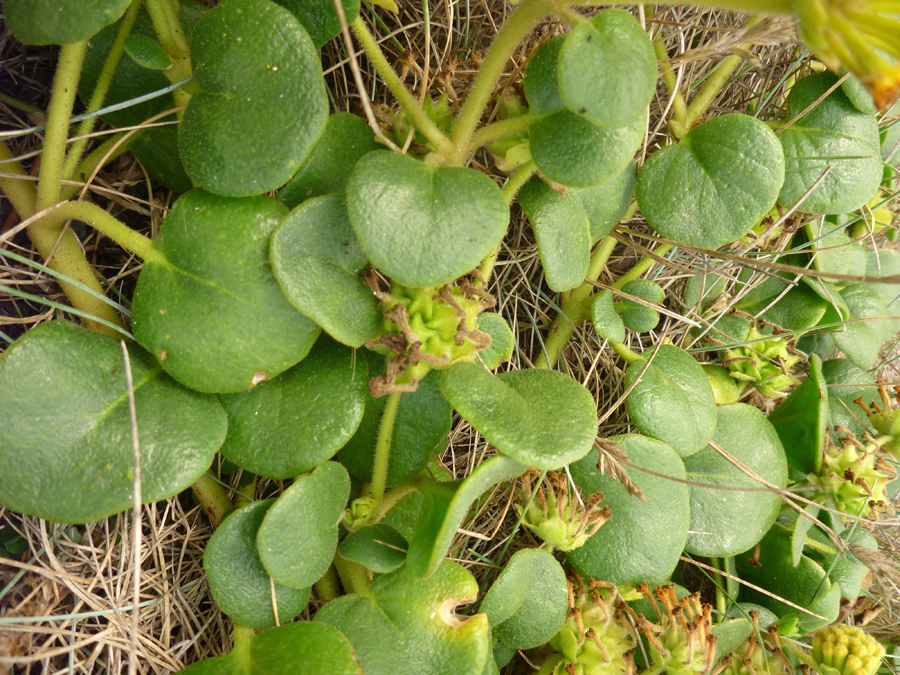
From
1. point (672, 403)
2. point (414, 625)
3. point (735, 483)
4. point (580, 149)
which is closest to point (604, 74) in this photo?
point (580, 149)

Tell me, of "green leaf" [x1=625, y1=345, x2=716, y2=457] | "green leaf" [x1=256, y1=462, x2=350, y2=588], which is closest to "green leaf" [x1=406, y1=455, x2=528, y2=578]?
"green leaf" [x1=256, y1=462, x2=350, y2=588]

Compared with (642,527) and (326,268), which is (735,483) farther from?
(326,268)

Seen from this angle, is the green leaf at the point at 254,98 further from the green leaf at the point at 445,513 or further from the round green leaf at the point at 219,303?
the green leaf at the point at 445,513

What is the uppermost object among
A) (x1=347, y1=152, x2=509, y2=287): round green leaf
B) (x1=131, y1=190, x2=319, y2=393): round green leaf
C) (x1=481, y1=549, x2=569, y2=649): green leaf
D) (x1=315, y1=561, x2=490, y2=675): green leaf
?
(x1=347, y1=152, x2=509, y2=287): round green leaf

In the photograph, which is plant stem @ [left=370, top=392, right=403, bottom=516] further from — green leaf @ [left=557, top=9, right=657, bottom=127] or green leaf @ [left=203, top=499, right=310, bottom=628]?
green leaf @ [left=557, top=9, right=657, bottom=127]

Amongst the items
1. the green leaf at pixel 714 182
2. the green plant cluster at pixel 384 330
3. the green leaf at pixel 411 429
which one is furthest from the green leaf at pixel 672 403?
the green leaf at pixel 411 429

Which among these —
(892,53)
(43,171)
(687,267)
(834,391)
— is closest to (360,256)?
(43,171)
